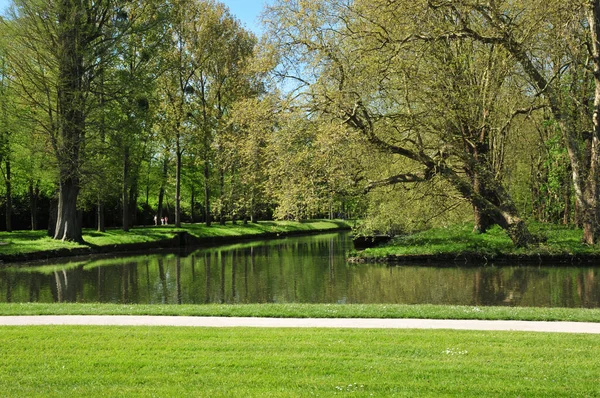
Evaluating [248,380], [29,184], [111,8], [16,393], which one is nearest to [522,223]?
[248,380]

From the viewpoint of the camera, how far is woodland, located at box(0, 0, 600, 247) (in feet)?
67.7

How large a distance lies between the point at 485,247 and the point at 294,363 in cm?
1941

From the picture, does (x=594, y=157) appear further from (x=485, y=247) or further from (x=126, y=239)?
(x=126, y=239)

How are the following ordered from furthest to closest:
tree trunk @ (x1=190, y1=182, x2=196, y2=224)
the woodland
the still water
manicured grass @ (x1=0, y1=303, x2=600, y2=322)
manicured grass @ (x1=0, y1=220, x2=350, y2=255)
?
tree trunk @ (x1=190, y1=182, x2=196, y2=224), manicured grass @ (x1=0, y1=220, x2=350, y2=255), the woodland, the still water, manicured grass @ (x1=0, y1=303, x2=600, y2=322)

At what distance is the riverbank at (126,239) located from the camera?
90.2ft

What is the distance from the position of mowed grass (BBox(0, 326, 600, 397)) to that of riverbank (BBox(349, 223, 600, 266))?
51.0 feet

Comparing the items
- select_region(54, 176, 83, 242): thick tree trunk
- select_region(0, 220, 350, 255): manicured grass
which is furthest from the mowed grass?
select_region(54, 176, 83, 242): thick tree trunk

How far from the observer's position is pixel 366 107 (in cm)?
2394

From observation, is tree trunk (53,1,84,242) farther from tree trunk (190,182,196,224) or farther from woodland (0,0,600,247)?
tree trunk (190,182,196,224)

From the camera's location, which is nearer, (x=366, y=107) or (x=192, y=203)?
(x=366, y=107)

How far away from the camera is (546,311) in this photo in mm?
11047

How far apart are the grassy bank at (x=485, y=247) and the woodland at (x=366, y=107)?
76cm

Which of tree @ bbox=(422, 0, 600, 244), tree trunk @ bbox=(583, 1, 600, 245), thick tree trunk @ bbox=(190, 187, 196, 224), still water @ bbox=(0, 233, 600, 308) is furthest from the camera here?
thick tree trunk @ bbox=(190, 187, 196, 224)

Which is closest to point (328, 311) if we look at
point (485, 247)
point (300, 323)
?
point (300, 323)
